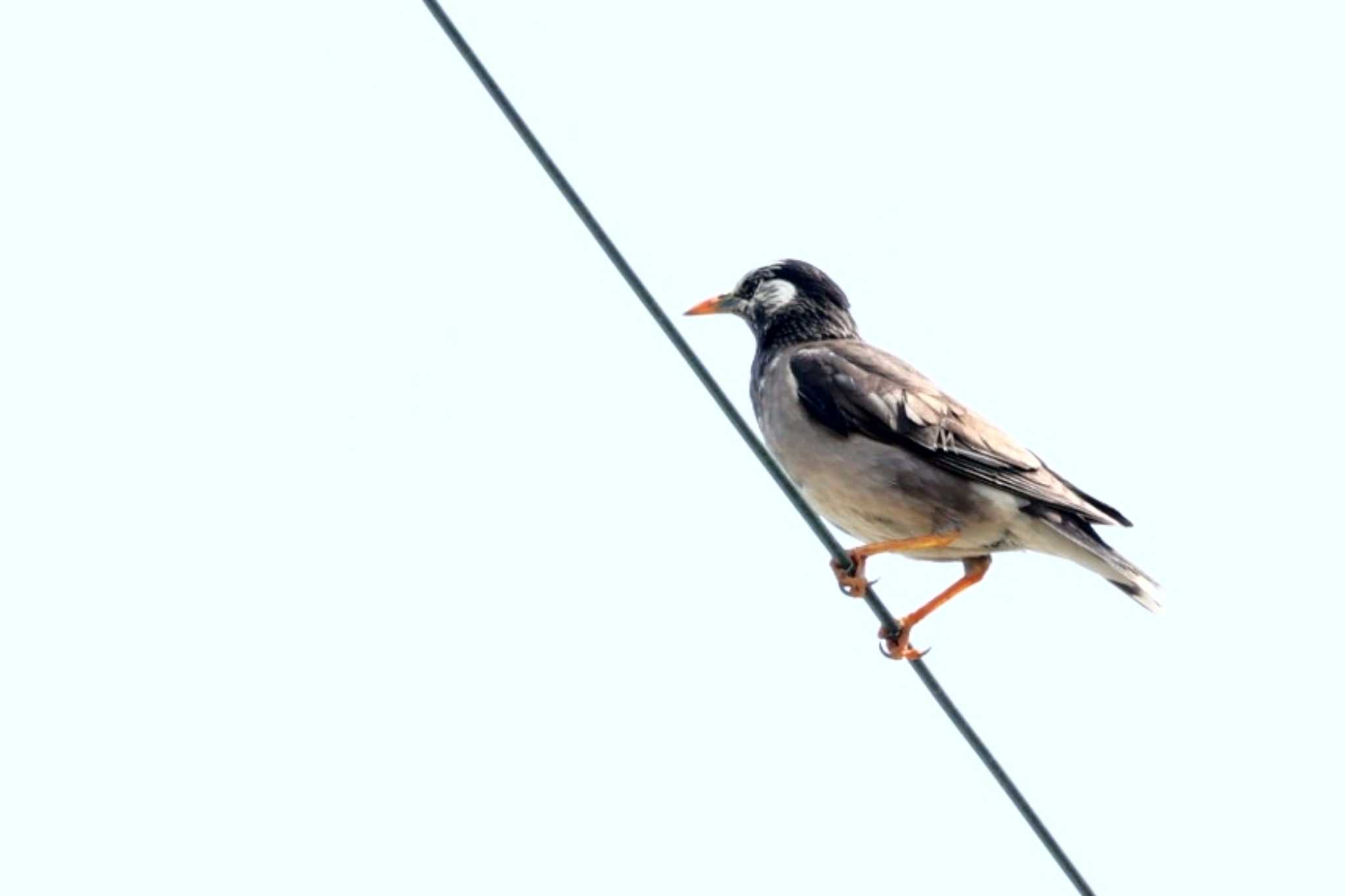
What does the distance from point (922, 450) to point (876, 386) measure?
1.36 ft

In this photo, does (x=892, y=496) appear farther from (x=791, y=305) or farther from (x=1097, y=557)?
(x=791, y=305)

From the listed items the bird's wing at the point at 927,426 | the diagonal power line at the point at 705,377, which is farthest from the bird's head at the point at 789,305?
the diagonal power line at the point at 705,377

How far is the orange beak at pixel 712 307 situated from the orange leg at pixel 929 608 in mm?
1828

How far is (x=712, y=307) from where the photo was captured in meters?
9.74

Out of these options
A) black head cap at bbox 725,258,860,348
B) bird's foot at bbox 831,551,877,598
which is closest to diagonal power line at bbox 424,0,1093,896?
bird's foot at bbox 831,551,877,598

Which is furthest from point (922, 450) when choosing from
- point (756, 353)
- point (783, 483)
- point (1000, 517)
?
point (783, 483)

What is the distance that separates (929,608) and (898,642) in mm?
342

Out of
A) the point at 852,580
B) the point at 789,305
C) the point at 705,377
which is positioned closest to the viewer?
the point at 705,377

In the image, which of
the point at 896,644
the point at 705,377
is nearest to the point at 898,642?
the point at 896,644

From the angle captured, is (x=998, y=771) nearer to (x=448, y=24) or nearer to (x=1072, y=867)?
(x=1072, y=867)

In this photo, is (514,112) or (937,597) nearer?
(514,112)

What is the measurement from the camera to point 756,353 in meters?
9.44

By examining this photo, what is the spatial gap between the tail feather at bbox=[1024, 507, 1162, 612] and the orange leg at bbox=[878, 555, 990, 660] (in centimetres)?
42

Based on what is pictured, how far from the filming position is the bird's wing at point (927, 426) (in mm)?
8141
